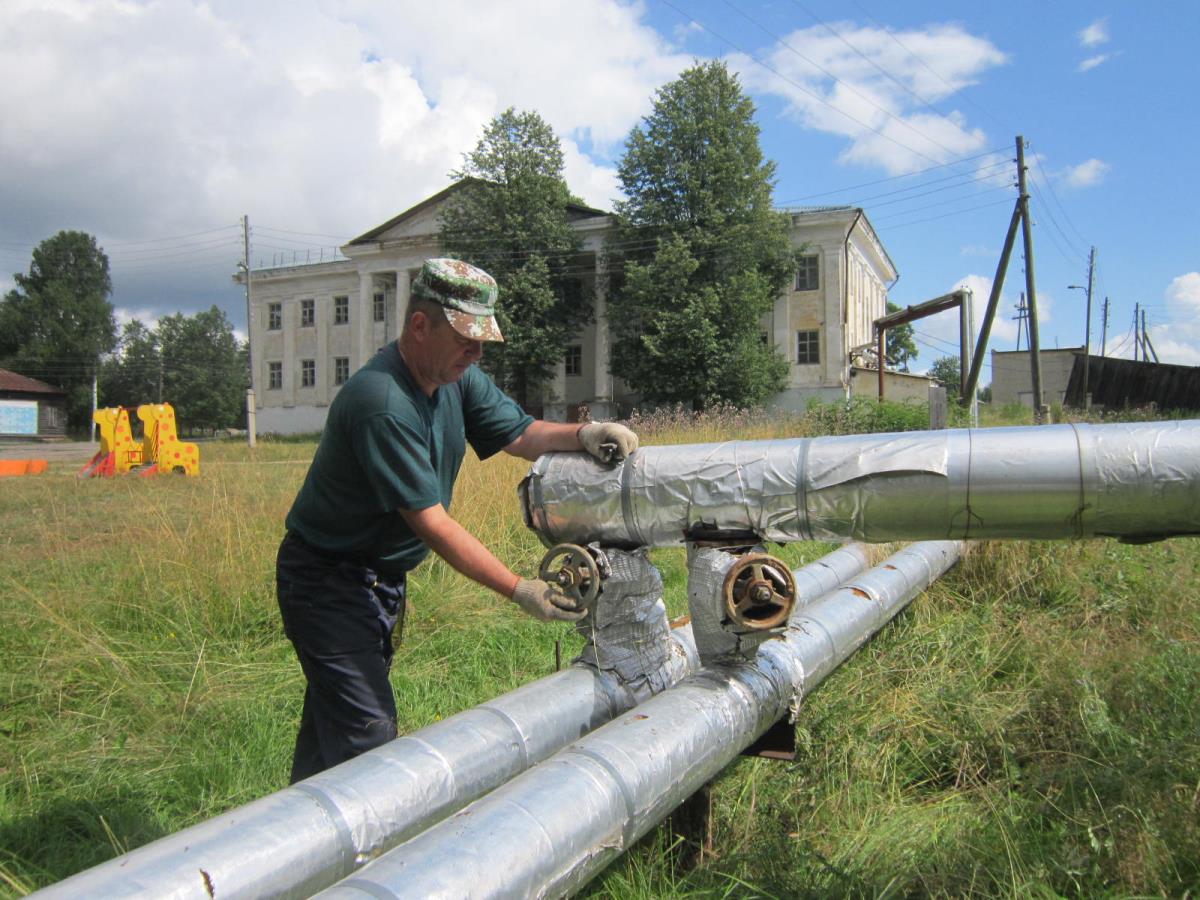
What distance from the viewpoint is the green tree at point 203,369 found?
59.5m

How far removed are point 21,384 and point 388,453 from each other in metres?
55.7

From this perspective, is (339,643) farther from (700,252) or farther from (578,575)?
(700,252)

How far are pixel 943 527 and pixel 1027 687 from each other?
68.3 inches

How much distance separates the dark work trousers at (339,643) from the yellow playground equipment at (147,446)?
12498 mm

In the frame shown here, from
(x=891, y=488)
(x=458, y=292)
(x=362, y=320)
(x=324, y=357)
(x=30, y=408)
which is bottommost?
(x=891, y=488)

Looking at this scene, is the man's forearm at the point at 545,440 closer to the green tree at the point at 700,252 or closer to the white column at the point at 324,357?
the green tree at the point at 700,252

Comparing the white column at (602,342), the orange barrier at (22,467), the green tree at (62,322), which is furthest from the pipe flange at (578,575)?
the green tree at (62,322)

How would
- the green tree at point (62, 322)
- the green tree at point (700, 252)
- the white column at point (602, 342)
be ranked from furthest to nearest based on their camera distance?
the green tree at point (62, 322), the white column at point (602, 342), the green tree at point (700, 252)

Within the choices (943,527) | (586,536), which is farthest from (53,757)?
(943,527)

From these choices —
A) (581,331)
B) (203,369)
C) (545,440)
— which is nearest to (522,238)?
(581,331)

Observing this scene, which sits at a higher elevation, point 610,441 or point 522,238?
point 522,238

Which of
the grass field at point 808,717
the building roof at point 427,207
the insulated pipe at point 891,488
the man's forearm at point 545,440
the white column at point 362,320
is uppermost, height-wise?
the building roof at point 427,207

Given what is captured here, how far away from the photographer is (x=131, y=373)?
2279 inches

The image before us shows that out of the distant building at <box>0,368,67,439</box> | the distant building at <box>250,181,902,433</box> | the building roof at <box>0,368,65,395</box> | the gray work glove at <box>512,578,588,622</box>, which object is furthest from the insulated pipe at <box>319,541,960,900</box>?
the building roof at <box>0,368,65,395</box>
